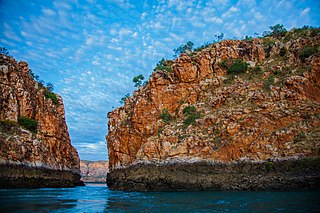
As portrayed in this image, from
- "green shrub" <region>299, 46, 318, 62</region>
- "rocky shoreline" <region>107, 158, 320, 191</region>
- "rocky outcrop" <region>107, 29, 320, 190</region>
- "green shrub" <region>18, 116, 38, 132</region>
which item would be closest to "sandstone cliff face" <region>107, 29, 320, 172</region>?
"rocky outcrop" <region>107, 29, 320, 190</region>

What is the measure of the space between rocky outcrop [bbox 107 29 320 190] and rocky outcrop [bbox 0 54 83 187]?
45.8 ft

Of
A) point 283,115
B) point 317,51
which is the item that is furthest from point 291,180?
point 317,51

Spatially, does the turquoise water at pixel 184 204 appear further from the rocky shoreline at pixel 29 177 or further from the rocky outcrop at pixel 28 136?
the rocky outcrop at pixel 28 136

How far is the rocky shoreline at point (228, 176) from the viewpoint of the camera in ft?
104

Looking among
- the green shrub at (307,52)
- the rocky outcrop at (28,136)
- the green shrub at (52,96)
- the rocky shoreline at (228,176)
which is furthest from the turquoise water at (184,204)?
the green shrub at (52,96)

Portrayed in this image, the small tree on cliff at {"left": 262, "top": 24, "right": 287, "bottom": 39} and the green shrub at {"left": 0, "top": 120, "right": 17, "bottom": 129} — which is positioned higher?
the small tree on cliff at {"left": 262, "top": 24, "right": 287, "bottom": 39}

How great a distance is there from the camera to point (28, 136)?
5206cm

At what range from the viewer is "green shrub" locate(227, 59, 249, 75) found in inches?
2028

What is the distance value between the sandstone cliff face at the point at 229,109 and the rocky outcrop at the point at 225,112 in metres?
0.12

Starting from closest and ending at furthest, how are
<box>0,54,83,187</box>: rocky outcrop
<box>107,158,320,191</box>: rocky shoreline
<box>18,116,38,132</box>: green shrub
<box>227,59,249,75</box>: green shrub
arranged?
<box>107,158,320,191</box>: rocky shoreline → <box>0,54,83,187</box>: rocky outcrop → <box>227,59,249,75</box>: green shrub → <box>18,116,38,132</box>: green shrub

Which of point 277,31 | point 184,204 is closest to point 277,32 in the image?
point 277,31

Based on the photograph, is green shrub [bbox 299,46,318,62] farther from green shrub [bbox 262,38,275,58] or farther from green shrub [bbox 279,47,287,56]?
green shrub [bbox 262,38,275,58]

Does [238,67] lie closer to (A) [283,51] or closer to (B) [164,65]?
(A) [283,51]

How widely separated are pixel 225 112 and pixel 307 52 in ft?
55.6
